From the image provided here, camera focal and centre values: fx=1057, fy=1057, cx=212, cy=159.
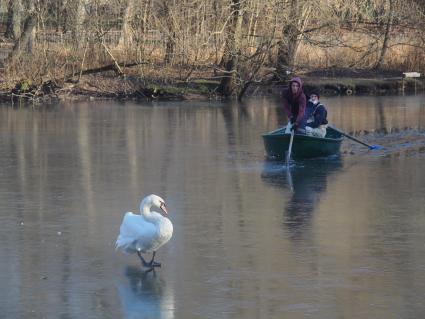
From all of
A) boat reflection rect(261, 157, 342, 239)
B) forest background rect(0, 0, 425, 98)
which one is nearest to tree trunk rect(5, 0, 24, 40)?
forest background rect(0, 0, 425, 98)

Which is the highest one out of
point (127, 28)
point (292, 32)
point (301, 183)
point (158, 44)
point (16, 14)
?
point (16, 14)

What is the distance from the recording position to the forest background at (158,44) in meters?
35.8

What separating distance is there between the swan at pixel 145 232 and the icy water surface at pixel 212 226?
0.86ft

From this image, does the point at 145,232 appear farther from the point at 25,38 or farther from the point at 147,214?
the point at 25,38

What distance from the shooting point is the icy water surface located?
9.25 metres

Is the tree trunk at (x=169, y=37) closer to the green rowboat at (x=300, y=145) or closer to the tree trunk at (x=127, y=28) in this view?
the tree trunk at (x=127, y=28)

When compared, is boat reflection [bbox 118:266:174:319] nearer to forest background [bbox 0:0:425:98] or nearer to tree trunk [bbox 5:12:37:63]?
forest background [bbox 0:0:425:98]

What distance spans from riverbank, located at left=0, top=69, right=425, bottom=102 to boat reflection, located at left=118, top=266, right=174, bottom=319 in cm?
2461

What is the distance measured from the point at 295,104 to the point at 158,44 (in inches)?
708

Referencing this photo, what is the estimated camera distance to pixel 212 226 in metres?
12.9

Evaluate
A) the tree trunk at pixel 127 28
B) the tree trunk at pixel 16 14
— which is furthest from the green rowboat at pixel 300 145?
the tree trunk at pixel 16 14

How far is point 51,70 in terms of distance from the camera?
116 feet

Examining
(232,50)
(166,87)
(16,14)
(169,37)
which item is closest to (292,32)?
(232,50)

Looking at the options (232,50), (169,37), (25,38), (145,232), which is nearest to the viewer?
(145,232)
